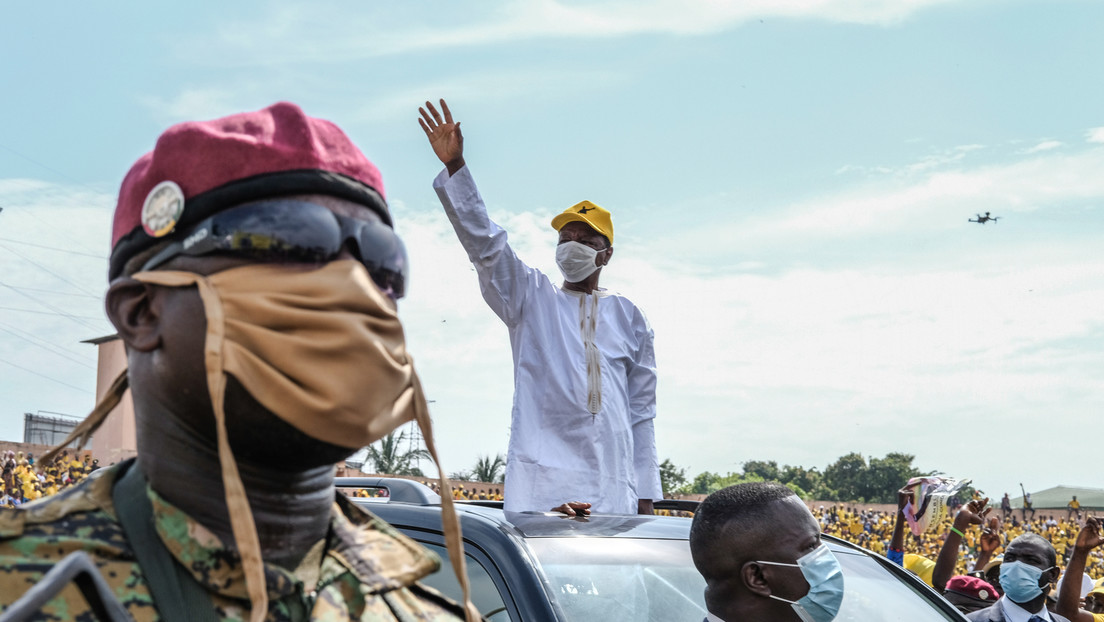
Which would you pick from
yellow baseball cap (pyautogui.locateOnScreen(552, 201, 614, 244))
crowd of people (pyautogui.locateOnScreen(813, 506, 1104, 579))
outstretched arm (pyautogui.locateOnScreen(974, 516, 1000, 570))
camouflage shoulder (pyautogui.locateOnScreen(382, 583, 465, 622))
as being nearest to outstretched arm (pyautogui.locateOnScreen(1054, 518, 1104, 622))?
outstretched arm (pyautogui.locateOnScreen(974, 516, 1000, 570))

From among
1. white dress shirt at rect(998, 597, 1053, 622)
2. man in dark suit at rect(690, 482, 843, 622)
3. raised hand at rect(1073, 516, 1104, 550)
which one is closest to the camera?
man in dark suit at rect(690, 482, 843, 622)

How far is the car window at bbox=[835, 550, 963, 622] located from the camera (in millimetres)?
3732

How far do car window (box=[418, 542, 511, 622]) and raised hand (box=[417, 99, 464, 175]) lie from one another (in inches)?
59.1

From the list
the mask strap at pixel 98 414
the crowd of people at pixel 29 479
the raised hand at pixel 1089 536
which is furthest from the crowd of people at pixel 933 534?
the mask strap at pixel 98 414

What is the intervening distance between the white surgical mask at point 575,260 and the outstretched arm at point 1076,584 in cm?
379

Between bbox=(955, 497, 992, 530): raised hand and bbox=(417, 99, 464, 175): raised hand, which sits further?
bbox=(955, 497, 992, 530): raised hand

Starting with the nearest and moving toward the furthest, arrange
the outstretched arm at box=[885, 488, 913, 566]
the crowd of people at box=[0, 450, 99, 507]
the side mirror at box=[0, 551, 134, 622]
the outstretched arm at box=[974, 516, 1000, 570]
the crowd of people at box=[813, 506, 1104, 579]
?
the side mirror at box=[0, 551, 134, 622] < the outstretched arm at box=[885, 488, 913, 566] < the crowd of people at box=[0, 450, 99, 507] < the outstretched arm at box=[974, 516, 1000, 570] < the crowd of people at box=[813, 506, 1104, 579]

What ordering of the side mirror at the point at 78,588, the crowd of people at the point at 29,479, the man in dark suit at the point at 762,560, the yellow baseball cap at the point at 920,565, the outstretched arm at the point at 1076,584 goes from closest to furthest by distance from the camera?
the side mirror at the point at 78,588 < the man in dark suit at the point at 762,560 < the outstretched arm at the point at 1076,584 < the crowd of people at the point at 29,479 < the yellow baseball cap at the point at 920,565

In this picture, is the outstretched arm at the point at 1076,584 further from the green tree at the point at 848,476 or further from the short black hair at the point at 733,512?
the green tree at the point at 848,476

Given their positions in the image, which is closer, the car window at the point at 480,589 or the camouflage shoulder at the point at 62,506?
the camouflage shoulder at the point at 62,506

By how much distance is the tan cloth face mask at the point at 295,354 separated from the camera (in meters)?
1.31

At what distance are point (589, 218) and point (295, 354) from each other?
3517 mm

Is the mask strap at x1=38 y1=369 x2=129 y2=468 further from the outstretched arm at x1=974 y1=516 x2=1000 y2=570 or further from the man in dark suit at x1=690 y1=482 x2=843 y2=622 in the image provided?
the outstretched arm at x1=974 y1=516 x2=1000 y2=570

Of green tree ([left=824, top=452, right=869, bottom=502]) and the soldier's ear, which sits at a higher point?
the soldier's ear
